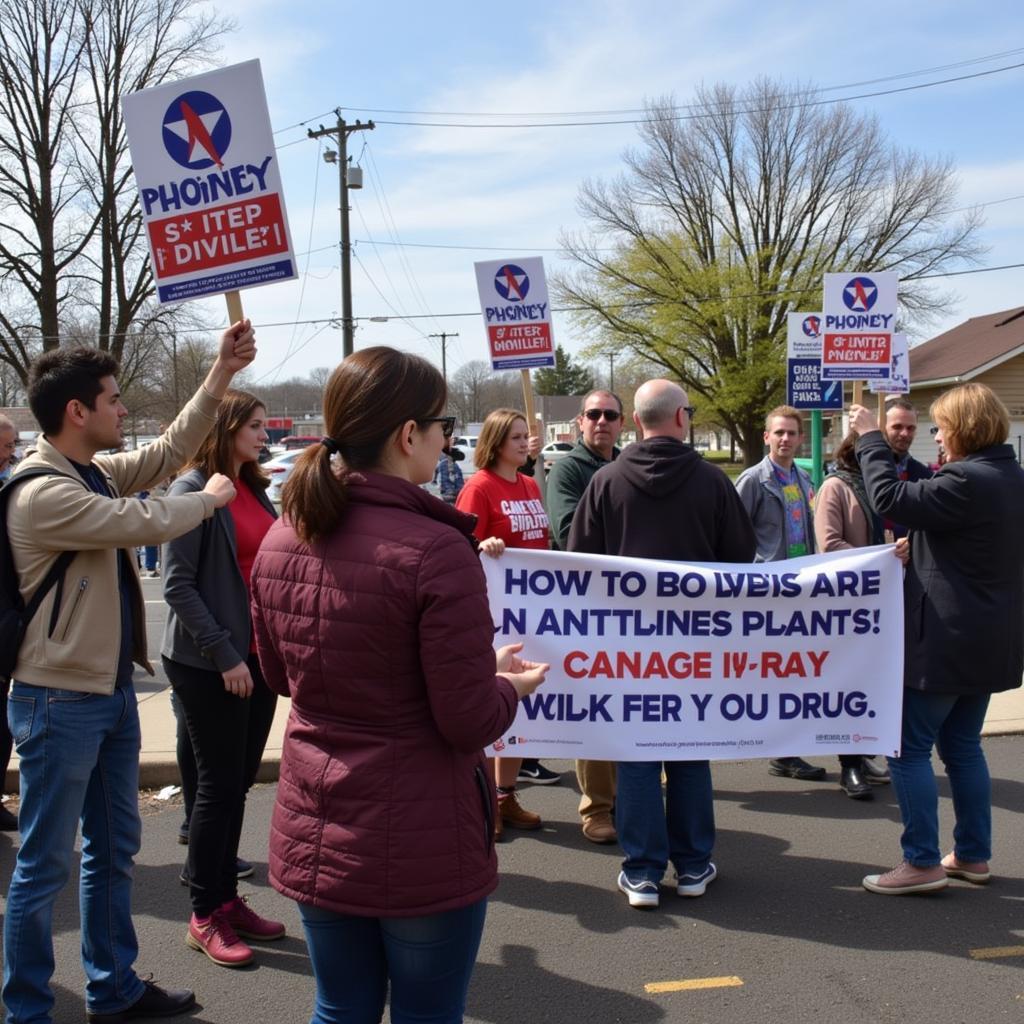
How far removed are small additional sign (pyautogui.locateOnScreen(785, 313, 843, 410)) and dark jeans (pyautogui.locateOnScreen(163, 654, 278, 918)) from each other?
1107 cm

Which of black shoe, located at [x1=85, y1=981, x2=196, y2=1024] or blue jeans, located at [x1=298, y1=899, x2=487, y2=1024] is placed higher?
blue jeans, located at [x1=298, y1=899, x2=487, y2=1024]

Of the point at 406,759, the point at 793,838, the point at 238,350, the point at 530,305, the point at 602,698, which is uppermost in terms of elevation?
the point at 530,305

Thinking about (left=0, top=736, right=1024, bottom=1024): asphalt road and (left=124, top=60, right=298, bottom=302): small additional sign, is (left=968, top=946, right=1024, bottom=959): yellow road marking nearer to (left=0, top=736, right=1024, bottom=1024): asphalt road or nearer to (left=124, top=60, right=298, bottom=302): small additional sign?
(left=0, top=736, right=1024, bottom=1024): asphalt road

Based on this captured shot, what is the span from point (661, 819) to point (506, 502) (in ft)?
5.89

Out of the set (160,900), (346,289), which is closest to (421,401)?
(160,900)

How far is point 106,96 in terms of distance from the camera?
92.4 ft

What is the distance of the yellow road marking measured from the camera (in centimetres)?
372

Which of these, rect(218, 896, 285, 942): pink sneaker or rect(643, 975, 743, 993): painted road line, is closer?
rect(643, 975, 743, 993): painted road line

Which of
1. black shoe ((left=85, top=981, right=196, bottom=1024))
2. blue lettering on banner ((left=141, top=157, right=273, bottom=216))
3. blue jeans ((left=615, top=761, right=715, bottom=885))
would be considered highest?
blue lettering on banner ((left=141, top=157, right=273, bottom=216))

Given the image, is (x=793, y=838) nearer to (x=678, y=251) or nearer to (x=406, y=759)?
(x=406, y=759)

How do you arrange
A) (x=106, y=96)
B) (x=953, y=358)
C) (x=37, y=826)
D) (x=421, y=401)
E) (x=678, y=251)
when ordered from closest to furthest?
(x=421, y=401) < (x=37, y=826) < (x=106, y=96) < (x=953, y=358) < (x=678, y=251)

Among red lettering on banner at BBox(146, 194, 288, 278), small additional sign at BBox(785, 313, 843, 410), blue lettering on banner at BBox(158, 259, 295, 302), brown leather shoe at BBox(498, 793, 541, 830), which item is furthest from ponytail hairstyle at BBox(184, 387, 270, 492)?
small additional sign at BBox(785, 313, 843, 410)

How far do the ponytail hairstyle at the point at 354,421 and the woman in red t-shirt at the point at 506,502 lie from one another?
2897mm

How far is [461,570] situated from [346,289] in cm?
2848
